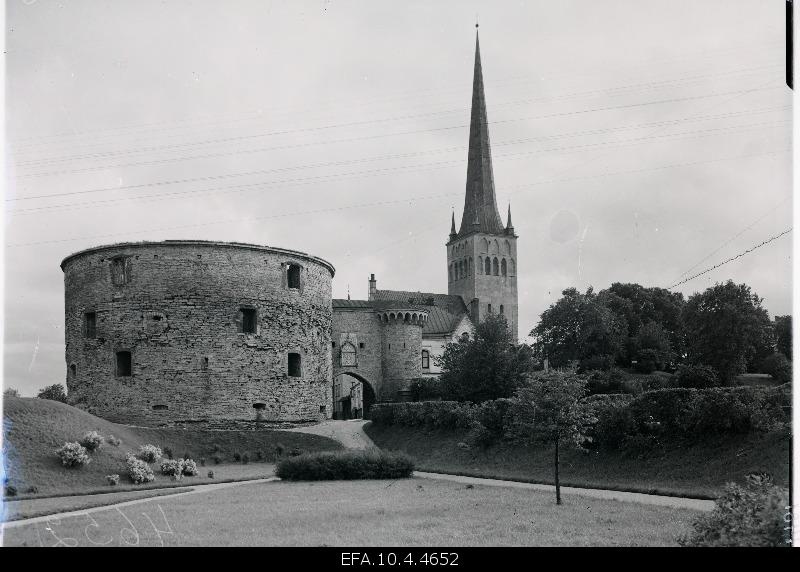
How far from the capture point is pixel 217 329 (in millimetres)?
33000

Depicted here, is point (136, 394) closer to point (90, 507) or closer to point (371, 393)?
point (90, 507)

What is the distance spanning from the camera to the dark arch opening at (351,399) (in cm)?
5388

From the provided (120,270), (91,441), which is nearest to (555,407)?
(91,441)

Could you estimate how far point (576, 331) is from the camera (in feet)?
177

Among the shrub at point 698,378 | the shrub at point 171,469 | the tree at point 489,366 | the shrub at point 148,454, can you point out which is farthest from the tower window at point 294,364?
the shrub at point 698,378

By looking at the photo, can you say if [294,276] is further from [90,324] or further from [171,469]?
[171,469]

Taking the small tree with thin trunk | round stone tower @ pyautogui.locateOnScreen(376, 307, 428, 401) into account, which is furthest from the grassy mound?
round stone tower @ pyautogui.locateOnScreen(376, 307, 428, 401)

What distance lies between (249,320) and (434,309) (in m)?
33.2

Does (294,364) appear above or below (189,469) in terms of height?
above

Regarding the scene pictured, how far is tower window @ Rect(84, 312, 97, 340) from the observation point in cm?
3336

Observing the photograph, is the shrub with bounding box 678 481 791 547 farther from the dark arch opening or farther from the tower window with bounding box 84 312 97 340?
the dark arch opening

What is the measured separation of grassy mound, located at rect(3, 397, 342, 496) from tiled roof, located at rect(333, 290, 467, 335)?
75.4ft

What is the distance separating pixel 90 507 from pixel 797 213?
13.3 m

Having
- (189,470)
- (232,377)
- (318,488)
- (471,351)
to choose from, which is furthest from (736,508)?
(471,351)
